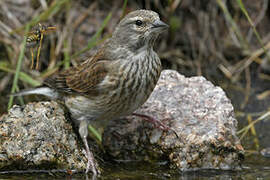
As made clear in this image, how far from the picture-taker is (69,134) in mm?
4035

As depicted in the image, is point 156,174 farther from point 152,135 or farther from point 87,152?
point 87,152

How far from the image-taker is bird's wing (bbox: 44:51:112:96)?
4.27 m

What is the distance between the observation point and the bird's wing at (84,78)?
4.27 metres

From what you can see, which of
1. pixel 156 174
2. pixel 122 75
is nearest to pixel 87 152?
pixel 156 174

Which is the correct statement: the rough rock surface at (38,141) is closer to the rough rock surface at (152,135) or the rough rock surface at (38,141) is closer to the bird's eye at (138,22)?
the rough rock surface at (152,135)

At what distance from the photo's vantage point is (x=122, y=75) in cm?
411

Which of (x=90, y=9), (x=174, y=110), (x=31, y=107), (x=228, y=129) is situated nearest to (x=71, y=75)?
(x=31, y=107)

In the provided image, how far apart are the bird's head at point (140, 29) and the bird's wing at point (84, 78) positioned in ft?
0.85

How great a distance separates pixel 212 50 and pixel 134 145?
299cm

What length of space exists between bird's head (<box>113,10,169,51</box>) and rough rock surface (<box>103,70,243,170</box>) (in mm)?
650

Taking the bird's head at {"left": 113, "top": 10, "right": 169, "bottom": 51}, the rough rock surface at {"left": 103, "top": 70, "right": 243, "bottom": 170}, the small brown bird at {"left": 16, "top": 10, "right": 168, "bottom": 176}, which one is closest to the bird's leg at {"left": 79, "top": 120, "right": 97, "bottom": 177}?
the small brown bird at {"left": 16, "top": 10, "right": 168, "bottom": 176}

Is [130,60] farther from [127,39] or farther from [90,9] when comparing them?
[90,9]

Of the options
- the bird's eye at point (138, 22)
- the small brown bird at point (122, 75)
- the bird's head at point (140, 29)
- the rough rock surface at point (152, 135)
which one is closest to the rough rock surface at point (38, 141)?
the rough rock surface at point (152, 135)

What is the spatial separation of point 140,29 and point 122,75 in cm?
41
